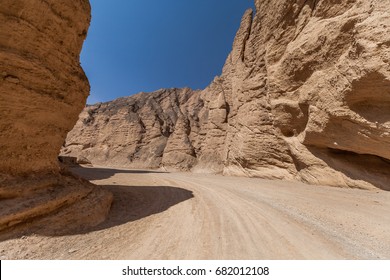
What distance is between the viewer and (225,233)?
434 cm

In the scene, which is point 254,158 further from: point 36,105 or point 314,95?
point 36,105

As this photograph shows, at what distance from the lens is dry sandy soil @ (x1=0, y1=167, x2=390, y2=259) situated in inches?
136

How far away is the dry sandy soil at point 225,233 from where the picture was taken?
136 inches

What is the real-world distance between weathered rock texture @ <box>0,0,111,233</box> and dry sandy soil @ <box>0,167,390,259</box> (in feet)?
2.72

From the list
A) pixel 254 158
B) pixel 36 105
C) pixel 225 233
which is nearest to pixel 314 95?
pixel 254 158

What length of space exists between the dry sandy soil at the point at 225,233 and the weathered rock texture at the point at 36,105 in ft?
2.72

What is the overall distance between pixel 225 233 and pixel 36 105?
19.7 feet

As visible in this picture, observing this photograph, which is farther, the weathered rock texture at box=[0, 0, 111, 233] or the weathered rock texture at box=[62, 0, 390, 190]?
the weathered rock texture at box=[62, 0, 390, 190]

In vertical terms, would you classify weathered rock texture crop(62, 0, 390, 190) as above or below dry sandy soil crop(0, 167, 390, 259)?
above

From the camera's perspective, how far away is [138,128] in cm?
4300

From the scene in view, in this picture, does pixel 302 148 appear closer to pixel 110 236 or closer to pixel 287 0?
pixel 287 0

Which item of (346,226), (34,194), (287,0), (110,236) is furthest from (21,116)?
(287,0)

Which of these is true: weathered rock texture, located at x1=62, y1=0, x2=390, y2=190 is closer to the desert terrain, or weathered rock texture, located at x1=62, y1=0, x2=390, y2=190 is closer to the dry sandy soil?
the desert terrain

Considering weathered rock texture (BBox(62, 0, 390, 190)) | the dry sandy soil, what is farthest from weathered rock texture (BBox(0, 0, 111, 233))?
weathered rock texture (BBox(62, 0, 390, 190))
